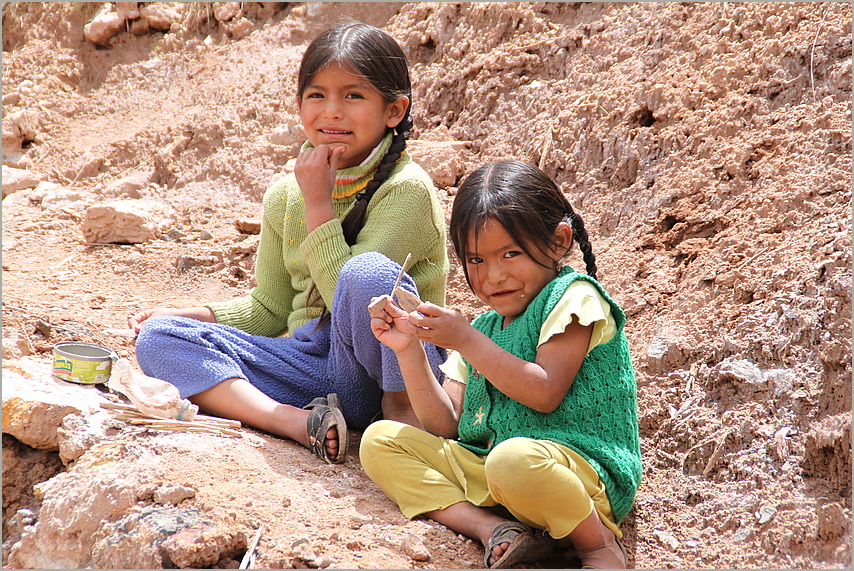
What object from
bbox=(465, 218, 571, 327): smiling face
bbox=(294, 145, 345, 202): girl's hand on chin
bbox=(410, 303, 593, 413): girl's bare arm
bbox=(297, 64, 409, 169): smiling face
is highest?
bbox=(297, 64, 409, 169): smiling face

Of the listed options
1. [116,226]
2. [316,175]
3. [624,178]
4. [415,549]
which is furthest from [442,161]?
[415,549]

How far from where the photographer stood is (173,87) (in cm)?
545

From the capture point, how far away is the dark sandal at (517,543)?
1.77 metres

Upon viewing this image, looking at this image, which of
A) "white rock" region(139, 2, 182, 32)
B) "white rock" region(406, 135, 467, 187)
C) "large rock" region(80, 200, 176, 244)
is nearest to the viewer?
"white rock" region(406, 135, 467, 187)

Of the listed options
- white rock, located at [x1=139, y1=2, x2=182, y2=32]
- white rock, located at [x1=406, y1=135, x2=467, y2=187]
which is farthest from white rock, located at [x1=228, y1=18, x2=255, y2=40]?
white rock, located at [x1=406, y1=135, x2=467, y2=187]

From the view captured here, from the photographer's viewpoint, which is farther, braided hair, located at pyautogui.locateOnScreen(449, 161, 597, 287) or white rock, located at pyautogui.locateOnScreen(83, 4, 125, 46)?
white rock, located at pyautogui.locateOnScreen(83, 4, 125, 46)

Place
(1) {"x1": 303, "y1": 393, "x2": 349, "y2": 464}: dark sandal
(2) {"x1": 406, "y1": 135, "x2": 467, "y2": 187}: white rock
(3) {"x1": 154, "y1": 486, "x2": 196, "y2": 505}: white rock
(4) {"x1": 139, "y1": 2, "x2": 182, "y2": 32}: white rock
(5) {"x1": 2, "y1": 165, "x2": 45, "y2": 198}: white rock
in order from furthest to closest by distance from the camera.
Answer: (4) {"x1": 139, "y1": 2, "x2": 182, "y2": 32}: white rock < (5) {"x1": 2, "y1": 165, "x2": 45, "y2": 198}: white rock < (2) {"x1": 406, "y1": 135, "x2": 467, "y2": 187}: white rock < (1) {"x1": 303, "y1": 393, "x2": 349, "y2": 464}: dark sandal < (3) {"x1": 154, "y1": 486, "x2": 196, "y2": 505}: white rock

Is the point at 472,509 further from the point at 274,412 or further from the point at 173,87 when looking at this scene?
the point at 173,87

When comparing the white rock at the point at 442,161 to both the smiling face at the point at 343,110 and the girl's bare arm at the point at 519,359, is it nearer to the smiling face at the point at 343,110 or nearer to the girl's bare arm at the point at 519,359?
the smiling face at the point at 343,110

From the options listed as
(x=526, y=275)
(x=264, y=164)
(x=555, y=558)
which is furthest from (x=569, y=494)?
(x=264, y=164)

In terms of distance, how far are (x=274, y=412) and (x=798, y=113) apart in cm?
233

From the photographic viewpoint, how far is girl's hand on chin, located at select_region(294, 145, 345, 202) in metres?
2.54

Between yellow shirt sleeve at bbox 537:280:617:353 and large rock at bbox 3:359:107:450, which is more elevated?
yellow shirt sleeve at bbox 537:280:617:353

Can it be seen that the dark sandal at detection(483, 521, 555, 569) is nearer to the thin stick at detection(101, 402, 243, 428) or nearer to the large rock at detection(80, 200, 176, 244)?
the thin stick at detection(101, 402, 243, 428)
